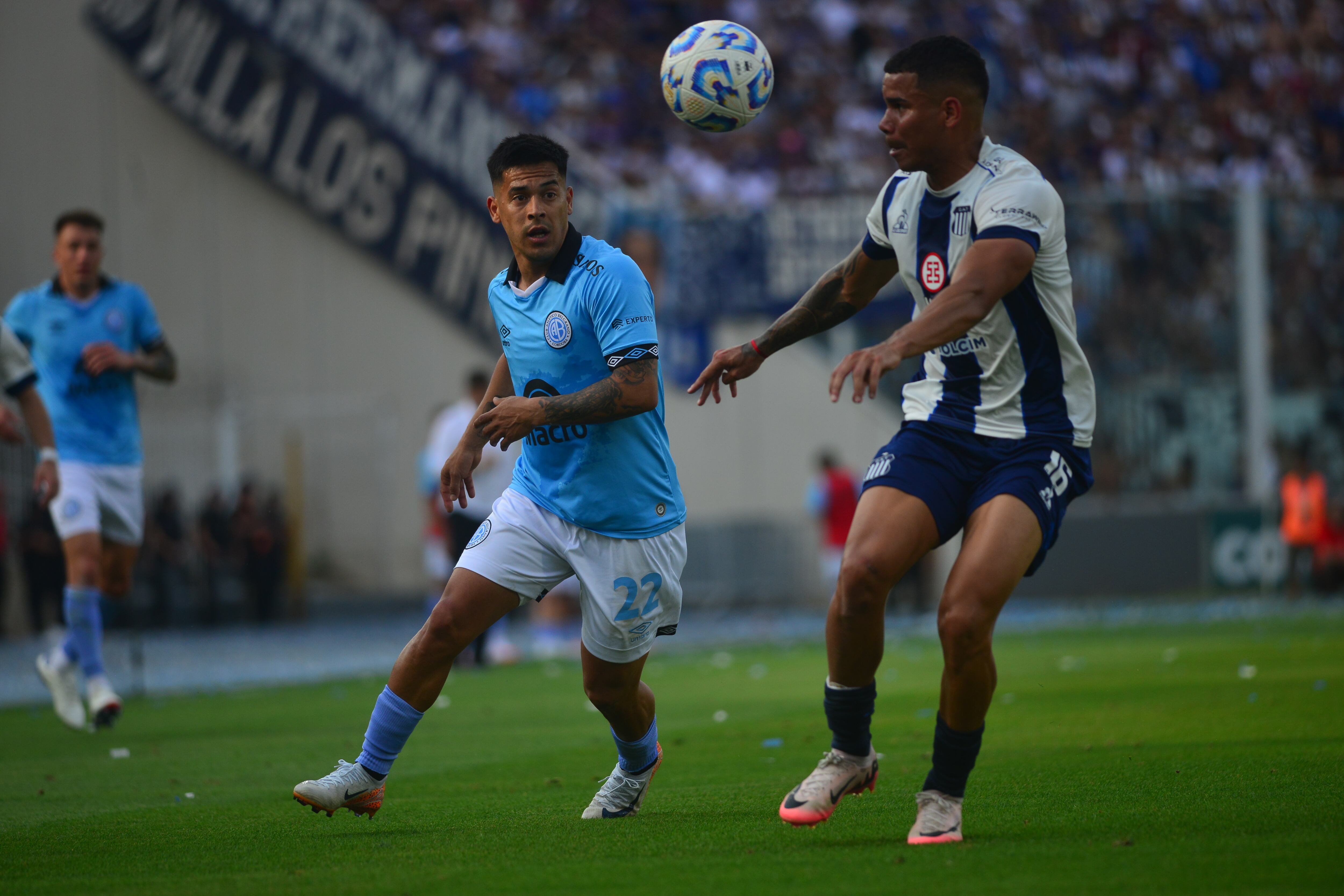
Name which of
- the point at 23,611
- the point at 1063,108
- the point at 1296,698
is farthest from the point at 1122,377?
the point at 23,611

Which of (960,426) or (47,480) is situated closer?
(960,426)

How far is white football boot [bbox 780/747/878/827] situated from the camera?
517 cm

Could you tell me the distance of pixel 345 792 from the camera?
5328 millimetres

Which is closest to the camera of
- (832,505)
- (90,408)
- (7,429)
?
(7,429)

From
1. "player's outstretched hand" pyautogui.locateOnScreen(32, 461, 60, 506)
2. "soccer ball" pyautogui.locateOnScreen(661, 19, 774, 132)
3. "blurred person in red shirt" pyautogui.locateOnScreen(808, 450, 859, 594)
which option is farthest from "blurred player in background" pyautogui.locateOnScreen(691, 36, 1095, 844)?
"blurred person in red shirt" pyautogui.locateOnScreen(808, 450, 859, 594)

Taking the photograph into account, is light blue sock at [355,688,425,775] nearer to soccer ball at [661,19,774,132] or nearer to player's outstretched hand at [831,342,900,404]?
player's outstretched hand at [831,342,900,404]

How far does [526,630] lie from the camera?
20703mm

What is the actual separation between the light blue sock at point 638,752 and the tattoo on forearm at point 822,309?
1551mm

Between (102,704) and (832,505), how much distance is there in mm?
12002

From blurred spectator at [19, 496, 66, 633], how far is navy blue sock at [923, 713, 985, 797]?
53.0 ft

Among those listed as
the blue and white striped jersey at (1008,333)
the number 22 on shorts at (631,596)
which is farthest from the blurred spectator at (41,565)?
→ the blue and white striped jersey at (1008,333)

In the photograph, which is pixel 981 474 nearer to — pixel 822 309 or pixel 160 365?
pixel 822 309

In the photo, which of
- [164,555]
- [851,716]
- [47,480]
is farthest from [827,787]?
[164,555]

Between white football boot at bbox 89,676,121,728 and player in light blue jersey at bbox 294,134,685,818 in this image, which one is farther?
white football boot at bbox 89,676,121,728
